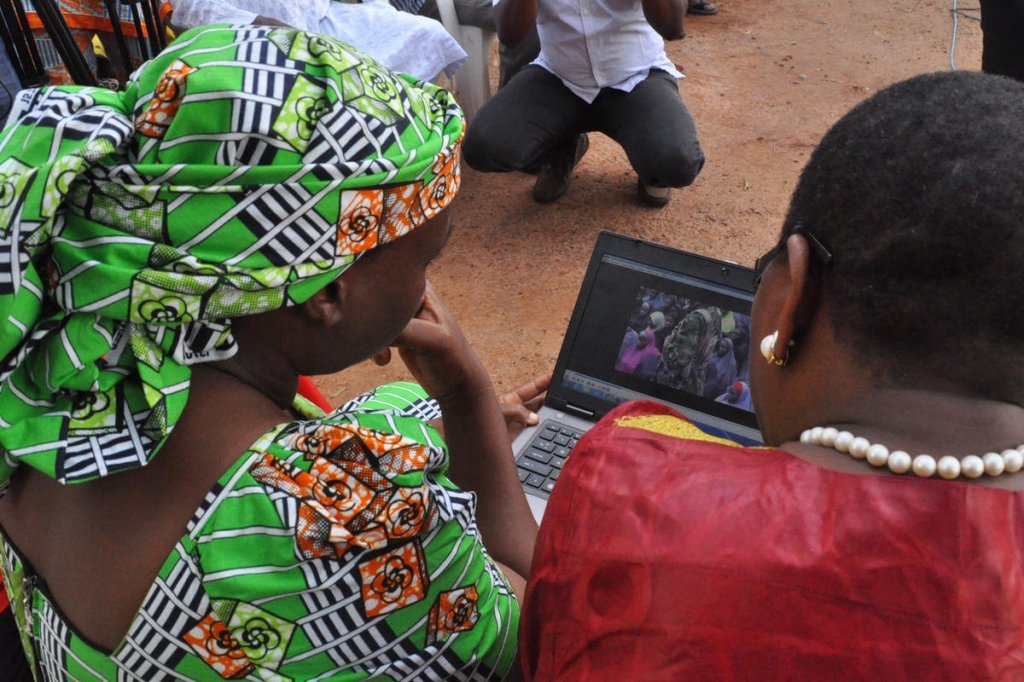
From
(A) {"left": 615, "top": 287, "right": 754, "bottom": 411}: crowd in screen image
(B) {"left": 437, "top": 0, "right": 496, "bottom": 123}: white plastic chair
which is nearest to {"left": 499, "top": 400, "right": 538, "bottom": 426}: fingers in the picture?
(A) {"left": 615, "top": 287, "right": 754, "bottom": 411}: crowd in screen image

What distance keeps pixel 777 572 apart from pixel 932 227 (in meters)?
0.35

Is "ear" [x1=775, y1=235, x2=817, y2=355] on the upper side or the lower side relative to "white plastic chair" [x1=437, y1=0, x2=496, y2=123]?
upper

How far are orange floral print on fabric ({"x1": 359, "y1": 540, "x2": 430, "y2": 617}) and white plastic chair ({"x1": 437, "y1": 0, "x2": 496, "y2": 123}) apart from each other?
3.38 m

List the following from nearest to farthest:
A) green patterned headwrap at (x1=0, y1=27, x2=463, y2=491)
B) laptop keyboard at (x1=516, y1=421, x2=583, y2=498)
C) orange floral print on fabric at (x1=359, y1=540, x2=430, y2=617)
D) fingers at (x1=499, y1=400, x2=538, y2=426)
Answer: green patterned headwrap at (x1=0, y1=27, x2=463, y2=491) → orange floral print on fabric at (x1=359, y1=540, x2=430, y2=617) → laptop keyboard at (x1=516, y1=421, x2=583, y2=498) → fingers at (x1=499, y1=400, x2=538, y2=426)

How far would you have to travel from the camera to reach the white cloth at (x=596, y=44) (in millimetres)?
3342

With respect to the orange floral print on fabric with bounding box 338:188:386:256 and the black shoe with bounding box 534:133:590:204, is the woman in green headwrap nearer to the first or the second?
the orange floral print on fabric with bounding box 338:188:386:256

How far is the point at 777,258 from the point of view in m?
1.03

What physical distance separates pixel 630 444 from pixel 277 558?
398mm

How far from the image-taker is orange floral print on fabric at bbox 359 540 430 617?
0.97 meters

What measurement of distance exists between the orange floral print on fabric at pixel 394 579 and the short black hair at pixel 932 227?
1.76 feet

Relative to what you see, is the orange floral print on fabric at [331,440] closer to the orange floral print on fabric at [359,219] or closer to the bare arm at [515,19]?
the orange floral print on fabric at [359,219]

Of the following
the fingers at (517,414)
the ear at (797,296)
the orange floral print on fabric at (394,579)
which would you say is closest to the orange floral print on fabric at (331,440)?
the orange floral print on fabric at (394,579)

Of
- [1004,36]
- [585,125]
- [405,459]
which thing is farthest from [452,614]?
[1004,36]

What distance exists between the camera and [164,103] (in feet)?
2.91
